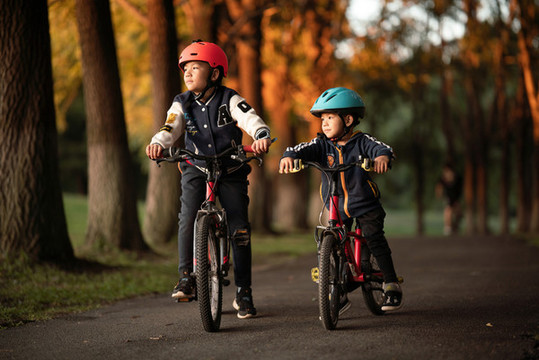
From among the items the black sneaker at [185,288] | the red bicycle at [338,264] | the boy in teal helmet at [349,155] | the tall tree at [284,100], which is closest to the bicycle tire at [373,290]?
the red bicycle at [338,264]

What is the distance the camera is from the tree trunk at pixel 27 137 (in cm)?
845

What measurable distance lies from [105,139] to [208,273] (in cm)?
610

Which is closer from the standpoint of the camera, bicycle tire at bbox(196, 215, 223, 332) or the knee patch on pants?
bicycle tire at bbox(196, 215, 223, 332)

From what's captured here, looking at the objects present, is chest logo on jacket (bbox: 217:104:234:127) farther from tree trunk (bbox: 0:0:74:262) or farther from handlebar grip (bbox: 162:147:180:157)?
tree trunk (bbox: 0:0:74:262)

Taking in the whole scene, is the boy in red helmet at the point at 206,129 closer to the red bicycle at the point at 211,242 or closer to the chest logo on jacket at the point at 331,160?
the red bicycle at the point at 211,242

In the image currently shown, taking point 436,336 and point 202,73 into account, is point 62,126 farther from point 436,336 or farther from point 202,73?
point 436,336

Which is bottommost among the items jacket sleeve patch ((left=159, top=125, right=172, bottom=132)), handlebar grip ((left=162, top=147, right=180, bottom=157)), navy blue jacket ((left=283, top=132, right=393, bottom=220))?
navy blue jacket ((left=283, top=132, right=393, bottom=220))

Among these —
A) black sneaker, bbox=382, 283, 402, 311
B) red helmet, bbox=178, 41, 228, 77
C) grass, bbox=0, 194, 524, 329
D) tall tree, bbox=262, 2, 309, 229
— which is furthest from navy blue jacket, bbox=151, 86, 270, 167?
tall tree, bbox=262, 2, 309, 229

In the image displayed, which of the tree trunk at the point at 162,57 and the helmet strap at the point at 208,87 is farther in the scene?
the tree trunk at the point at 162,57

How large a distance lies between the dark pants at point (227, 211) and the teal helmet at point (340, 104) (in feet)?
2.48

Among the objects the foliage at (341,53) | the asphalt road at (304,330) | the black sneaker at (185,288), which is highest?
the foliage at (341,53)

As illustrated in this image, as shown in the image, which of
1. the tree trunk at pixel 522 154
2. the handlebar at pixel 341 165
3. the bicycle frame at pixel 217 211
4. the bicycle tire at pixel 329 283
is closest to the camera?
the bicycle tire at pixel 329 283

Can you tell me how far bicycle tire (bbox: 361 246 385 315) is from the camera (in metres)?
5.91

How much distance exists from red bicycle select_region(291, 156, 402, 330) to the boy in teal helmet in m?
0.12
